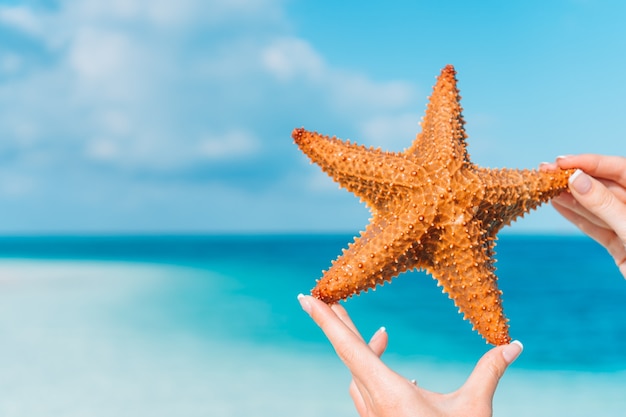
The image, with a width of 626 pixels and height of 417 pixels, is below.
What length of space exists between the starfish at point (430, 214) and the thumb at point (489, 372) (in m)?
0.13

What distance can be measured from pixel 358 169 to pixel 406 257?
19.6 inches

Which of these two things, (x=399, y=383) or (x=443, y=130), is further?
(x=443, y=130)

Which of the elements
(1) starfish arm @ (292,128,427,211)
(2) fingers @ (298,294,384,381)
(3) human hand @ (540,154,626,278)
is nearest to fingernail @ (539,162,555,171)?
(3) human hand @ (540,154,626,278)

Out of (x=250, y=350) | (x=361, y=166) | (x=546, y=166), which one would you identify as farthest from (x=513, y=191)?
(x=250, y=350)

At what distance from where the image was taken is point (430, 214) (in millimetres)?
2670

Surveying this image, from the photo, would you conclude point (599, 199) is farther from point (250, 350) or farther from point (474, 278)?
point (250, 350)

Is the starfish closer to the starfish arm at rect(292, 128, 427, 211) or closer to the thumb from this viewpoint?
the starfish arm at rect(292, 128, 427, 211)

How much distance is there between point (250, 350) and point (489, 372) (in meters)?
9.63

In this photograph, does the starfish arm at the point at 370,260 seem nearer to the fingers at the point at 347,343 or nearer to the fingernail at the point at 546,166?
the fingers at the point at 347,343

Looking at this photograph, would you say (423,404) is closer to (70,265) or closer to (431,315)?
(431,315)

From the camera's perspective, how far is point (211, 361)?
10.9 meters

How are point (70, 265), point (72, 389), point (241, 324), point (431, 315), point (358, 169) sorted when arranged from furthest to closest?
point (70, 265) → point (431, 315) → point (241, 324) → point (72, 389) → point (358, 169)

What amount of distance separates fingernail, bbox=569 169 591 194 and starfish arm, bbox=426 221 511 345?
2.12ft

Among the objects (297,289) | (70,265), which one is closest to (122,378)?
(297,289)
